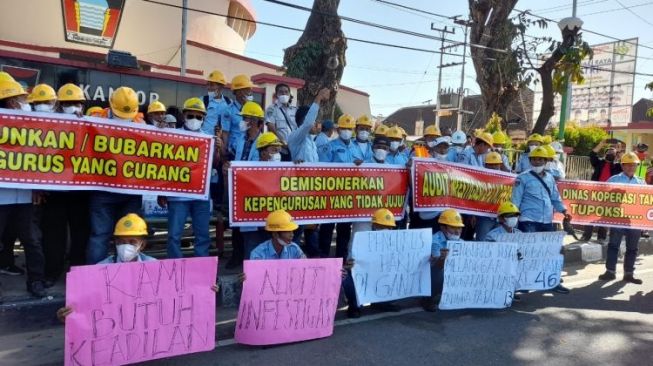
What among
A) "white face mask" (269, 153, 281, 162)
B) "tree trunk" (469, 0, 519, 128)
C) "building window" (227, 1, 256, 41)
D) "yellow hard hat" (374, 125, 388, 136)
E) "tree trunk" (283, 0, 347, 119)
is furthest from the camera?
"building window" (227, 1, 256, 41)

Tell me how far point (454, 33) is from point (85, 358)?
3304 centimetres

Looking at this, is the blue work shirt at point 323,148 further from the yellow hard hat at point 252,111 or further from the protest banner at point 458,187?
the yellow hard hat at point 252,111

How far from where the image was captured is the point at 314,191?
5664 mm

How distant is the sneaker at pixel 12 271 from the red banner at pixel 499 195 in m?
4.09

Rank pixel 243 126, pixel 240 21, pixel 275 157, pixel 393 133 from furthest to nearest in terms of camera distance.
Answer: pixel 240 21 < pixel 393 133 < pixel 243 126 < pixel 275 157

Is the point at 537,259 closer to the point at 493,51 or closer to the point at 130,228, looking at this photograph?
the point at 130,228

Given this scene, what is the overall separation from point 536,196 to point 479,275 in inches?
63.0

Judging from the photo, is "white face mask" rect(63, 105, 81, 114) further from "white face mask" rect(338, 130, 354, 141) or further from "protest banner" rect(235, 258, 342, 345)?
"white face mask" rect(338, 130, 354, 141)

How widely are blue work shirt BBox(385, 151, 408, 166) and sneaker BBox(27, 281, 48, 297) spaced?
373 centimetres

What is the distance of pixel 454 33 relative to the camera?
33.5 m

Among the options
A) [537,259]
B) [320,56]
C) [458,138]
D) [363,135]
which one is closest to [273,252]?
[363,135]

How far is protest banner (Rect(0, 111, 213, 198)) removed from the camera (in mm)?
4367

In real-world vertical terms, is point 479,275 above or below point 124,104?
below

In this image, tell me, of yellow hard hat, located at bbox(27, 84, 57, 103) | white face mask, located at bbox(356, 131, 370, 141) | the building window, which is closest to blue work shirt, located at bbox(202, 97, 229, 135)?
white face mask, located at bbox(356, 131, 370, 141)
